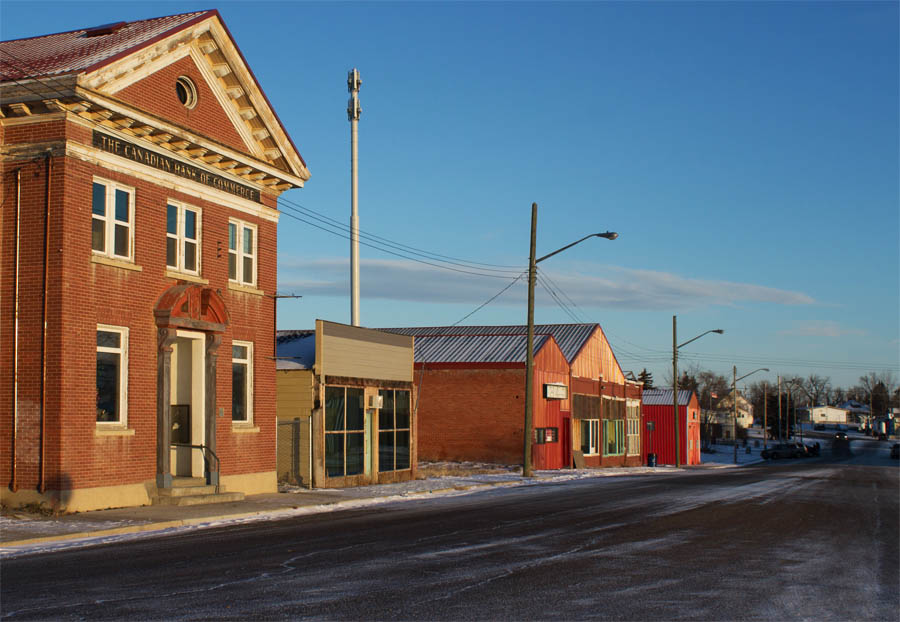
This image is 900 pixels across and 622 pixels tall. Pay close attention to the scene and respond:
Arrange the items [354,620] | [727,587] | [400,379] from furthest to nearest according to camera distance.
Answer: [400,379], [727,587], [354,620]

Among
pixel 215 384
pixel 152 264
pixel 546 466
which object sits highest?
pixel 152 264

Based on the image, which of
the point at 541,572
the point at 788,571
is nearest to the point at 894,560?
the point at 788,571

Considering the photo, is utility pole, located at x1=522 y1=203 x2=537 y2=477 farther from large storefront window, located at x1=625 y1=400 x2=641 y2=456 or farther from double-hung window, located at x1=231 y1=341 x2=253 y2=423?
large storefront window, located at x1=625 y1=400 x2=641 y2=456

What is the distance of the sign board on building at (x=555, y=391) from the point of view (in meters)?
46.9

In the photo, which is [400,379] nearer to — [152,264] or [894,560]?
[152,264]

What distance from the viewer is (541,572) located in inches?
460

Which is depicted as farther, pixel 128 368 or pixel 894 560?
pixel 128 368

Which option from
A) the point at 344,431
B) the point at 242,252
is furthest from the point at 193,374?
the point at 344,431

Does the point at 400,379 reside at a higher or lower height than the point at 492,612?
higher

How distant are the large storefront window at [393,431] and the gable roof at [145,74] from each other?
844cm

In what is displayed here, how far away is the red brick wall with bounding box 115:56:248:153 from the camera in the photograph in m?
21.8

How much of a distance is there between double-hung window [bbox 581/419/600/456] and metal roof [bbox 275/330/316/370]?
26.2 meters

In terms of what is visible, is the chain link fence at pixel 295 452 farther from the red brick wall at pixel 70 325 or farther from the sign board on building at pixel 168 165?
the sign board on building at pixel 168 165

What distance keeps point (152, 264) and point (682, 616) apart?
1649 centimetres
